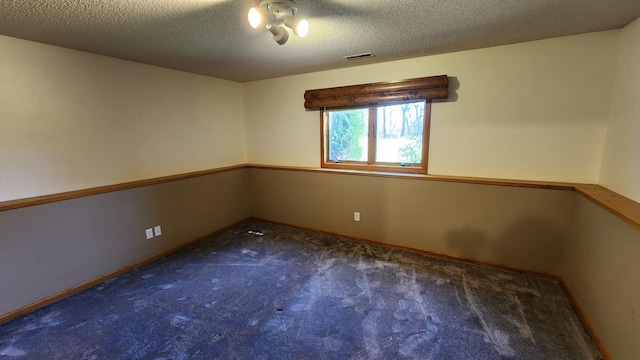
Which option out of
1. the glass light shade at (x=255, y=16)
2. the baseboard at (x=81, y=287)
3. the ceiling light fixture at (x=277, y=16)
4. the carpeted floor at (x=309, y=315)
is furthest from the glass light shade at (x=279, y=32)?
the baseboard at (x=81, y=287)

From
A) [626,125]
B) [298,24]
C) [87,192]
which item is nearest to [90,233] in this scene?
[87,192]

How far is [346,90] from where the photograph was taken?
3.32m

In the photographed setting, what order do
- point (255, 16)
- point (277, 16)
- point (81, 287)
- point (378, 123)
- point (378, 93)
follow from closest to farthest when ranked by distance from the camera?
point (255, 16)
point (277, 16)
point (81, 287)
point (378, 93)
point (378, 123)

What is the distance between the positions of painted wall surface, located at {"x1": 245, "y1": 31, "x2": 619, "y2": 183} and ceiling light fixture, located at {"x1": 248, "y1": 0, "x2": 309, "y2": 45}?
5.59ft

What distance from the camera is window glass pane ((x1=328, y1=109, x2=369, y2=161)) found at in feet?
11.3

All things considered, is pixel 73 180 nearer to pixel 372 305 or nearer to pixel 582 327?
pixel 372 305

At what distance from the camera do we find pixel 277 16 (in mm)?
1661

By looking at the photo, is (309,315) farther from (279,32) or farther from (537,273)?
(537,273)

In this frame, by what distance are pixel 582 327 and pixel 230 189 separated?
4.05 metres

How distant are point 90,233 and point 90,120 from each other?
1.11 meters

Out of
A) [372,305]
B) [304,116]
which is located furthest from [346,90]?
[372,305]

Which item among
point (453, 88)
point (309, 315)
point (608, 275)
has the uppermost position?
point (453, 88)

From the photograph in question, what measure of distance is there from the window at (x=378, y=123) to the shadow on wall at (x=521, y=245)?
0.90 m

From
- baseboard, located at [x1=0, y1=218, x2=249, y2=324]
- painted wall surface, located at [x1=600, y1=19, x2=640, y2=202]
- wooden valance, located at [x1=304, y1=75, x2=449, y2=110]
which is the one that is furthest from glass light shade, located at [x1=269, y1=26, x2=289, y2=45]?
baseboard, located at [x1=0, y1=218, x2=249, y2=324]
